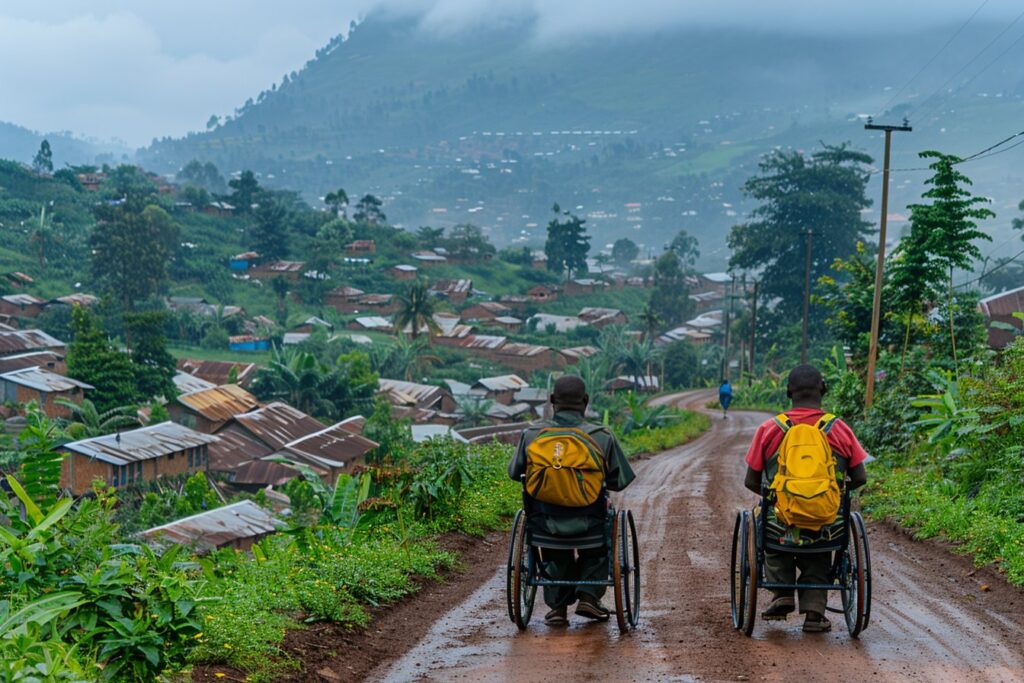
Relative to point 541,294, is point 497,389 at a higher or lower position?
lower

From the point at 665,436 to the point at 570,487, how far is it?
68.0 feet

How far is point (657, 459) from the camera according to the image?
21438 millimetres

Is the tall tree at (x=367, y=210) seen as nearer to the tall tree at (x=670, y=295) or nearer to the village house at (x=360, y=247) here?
the village house at (x=360, y=247)

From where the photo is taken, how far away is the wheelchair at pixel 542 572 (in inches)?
264

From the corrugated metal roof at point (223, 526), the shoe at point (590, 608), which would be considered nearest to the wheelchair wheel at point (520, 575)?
the shoe at point (590, 608)

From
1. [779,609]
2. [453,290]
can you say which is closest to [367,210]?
[453,290]

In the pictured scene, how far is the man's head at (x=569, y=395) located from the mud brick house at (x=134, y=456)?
28.9m

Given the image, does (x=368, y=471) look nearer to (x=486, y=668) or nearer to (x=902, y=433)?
(x=486, y=668)

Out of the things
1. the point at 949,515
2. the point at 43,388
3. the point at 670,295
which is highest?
the point at 949,515

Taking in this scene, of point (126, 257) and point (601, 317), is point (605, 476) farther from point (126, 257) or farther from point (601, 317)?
point (601, 317)

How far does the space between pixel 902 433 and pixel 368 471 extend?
796 cm

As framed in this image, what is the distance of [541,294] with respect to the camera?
4188 inches

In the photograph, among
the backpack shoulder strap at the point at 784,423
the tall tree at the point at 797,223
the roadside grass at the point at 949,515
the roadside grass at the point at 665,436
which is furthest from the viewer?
the tall tree at the point at 797,223

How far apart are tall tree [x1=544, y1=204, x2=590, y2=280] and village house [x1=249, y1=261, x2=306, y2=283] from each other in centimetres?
3083
